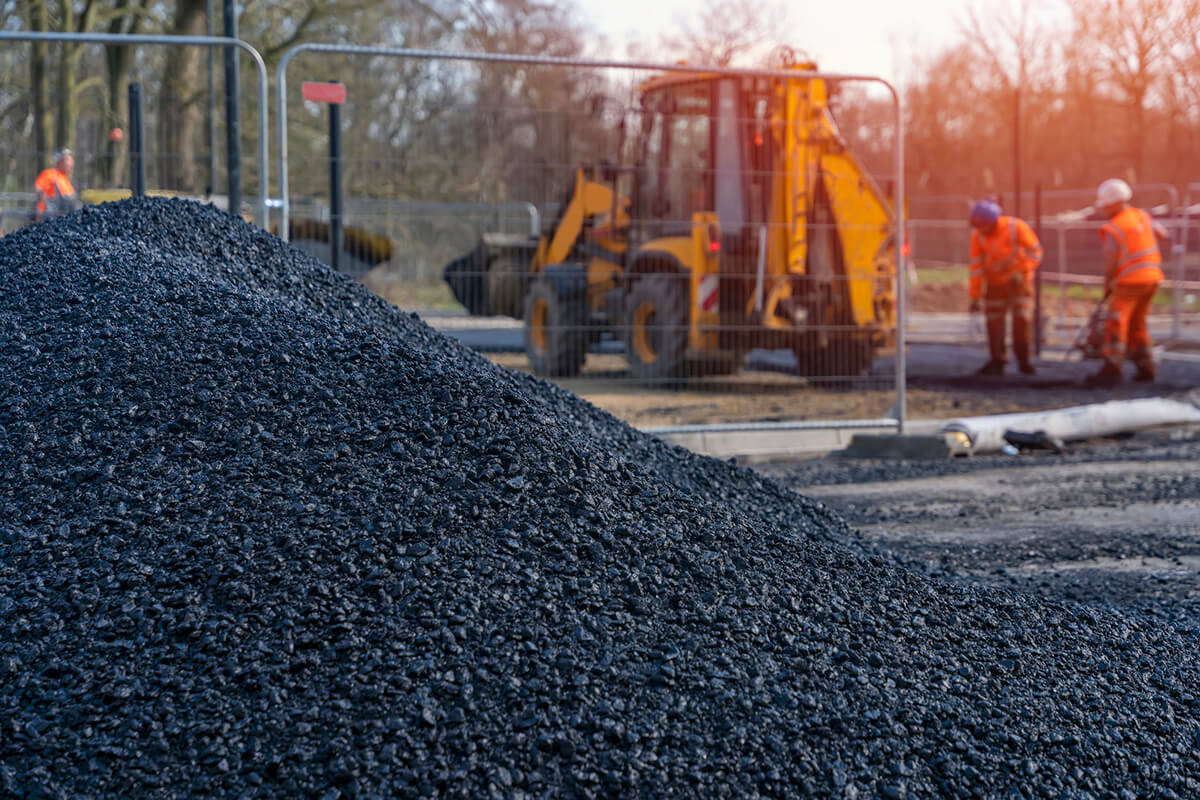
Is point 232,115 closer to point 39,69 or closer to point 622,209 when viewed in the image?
point 622,209

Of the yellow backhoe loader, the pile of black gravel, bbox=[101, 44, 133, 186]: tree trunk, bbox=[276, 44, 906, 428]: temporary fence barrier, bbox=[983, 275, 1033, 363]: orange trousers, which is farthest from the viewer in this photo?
bbox=[101, 44, 133, 186]: tree trunk

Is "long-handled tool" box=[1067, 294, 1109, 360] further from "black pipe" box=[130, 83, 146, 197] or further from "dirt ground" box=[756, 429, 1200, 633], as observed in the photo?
"black pipe" box=[130, 83, 146, 197]

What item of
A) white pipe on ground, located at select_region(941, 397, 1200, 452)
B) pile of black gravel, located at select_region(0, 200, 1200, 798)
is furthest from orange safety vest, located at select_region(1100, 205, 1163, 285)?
pile of black gravel, located at select_region(0, 200, 1200, 798)

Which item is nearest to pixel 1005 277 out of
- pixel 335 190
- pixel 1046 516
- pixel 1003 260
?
pixel 1003 260

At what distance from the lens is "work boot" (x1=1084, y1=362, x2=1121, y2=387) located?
1123 cm

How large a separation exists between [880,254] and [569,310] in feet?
9.21

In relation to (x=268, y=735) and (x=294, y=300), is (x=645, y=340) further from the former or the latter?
(x=268, y=735)

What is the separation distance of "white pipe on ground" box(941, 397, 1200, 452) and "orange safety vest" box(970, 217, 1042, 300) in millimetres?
3266

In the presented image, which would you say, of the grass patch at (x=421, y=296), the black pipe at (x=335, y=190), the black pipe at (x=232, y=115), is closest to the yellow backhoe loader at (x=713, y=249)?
the grass patch at (x=421, y=296)

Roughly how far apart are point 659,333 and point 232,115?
11.6 ft

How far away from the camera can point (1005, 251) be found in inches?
480

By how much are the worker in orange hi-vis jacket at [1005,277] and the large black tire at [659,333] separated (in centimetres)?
459

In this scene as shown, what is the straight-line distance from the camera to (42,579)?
2912 mm

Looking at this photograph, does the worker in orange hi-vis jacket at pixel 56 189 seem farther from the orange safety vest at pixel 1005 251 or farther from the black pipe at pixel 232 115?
the orange safety vest at pixel 1005 251
